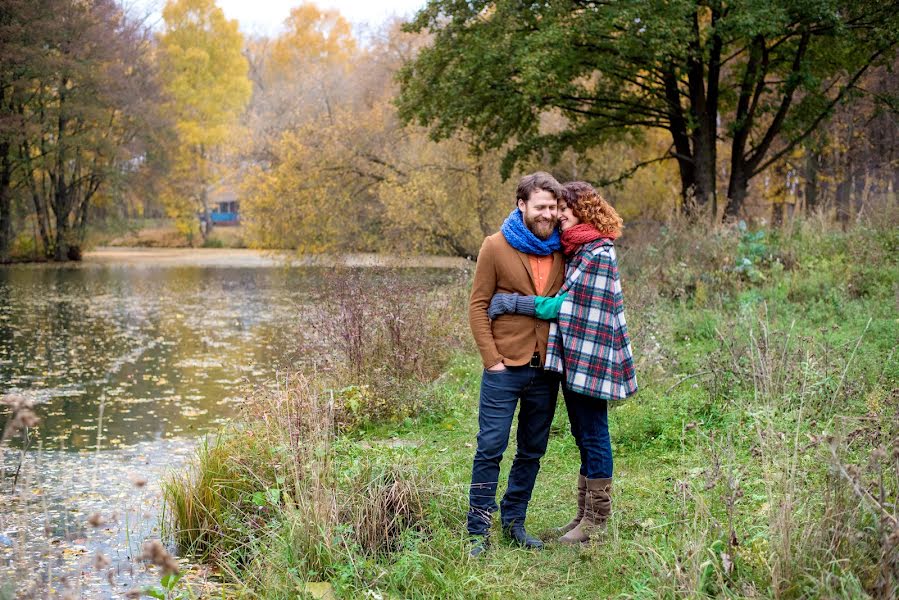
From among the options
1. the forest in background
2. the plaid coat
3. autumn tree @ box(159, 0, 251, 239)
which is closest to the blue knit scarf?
the plaid coat

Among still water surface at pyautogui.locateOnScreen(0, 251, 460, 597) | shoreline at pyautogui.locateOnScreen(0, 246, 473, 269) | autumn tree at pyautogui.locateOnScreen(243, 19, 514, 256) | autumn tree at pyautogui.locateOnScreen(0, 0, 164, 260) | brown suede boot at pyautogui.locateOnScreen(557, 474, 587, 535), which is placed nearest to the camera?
brown suede boot at pyautogui.locateOnScreen(557, 474, 587, 535)

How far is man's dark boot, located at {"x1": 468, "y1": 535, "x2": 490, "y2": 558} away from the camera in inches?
174

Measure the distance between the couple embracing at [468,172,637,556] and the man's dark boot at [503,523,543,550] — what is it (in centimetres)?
18

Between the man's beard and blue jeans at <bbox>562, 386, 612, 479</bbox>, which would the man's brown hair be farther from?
blue jeans at <bbox>562, 386, 612, 479</bbox>

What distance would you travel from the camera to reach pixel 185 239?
50.6 metres

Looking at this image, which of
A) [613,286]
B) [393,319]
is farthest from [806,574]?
[393,319]

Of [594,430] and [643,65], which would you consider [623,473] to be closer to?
[594,430]

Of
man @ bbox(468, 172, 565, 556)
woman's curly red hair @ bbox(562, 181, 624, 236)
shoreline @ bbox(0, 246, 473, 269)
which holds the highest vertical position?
woman's curly red hair @ bbox(562, 181, 624, 236)

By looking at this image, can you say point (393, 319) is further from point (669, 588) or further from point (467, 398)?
point (669, 588)

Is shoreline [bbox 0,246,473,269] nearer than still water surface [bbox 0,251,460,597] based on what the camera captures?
No

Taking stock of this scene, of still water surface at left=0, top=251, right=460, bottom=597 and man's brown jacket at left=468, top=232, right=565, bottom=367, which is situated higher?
man's brown jacket at left=468, top=232, right=565, bottom=367

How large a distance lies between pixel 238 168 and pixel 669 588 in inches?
1386

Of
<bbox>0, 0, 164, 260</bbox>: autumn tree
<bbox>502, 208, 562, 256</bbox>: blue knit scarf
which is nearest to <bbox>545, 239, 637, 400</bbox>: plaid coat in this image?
<bbox>502, 208, 562, 256</bbox>: blue knit scarf

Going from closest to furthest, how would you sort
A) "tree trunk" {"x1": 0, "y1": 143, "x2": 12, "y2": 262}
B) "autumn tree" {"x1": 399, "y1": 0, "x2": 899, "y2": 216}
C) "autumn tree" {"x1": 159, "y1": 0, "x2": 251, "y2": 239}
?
"autumn tree" {"x1": 399, "y1": 0, "x2": 899, "y2": 216}
"tree trunk" {"x1": 0, "y1": 143, "x2": 12, "y2": 262}
"autumn tree" {"x1": 159, "y1": 0, "x2": 251, "y2": 239}
